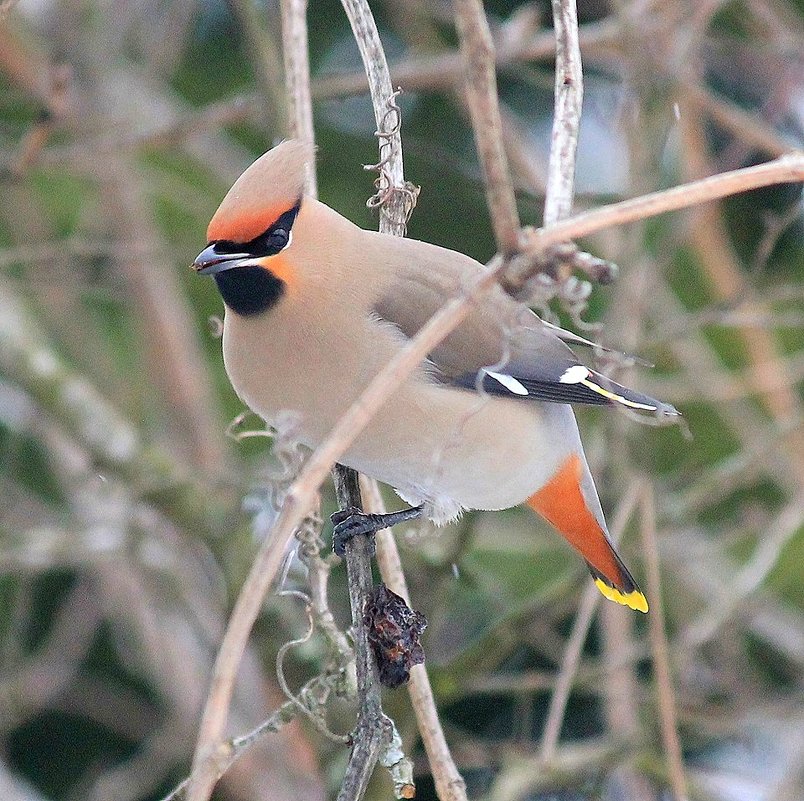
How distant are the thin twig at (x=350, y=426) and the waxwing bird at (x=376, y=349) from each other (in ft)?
2.35

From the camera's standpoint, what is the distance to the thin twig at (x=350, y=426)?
4.25ft

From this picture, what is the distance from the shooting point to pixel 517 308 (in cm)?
162

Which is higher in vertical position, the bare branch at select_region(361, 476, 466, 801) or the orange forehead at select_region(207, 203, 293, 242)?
the orange forehead at select_region(207, 203, 293, 242)

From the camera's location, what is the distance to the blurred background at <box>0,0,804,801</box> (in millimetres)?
3461

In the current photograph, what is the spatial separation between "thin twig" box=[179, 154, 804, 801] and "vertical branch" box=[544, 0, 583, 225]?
156 mm

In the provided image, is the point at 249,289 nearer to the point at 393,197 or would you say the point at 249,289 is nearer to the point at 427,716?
the point at 393,197

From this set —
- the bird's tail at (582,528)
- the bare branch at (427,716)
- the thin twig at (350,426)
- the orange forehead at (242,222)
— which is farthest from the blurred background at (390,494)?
the thin twig at (350,426)

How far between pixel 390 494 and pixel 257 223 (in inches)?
70.7

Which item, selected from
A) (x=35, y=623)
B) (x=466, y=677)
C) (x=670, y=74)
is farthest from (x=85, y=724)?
(x=670, y=74)

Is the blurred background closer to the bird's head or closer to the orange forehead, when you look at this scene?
the bird's head

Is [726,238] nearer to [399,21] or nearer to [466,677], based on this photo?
[399,21]

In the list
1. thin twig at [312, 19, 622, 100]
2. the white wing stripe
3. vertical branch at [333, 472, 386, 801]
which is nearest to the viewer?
vertical branch at [333, 472, 386, 801]

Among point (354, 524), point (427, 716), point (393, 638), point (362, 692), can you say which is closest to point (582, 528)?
point (354, 524)

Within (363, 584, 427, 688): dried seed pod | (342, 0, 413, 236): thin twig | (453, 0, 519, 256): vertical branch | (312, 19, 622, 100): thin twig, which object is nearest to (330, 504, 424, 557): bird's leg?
(363, 584, 427, 688): dried seed pod
